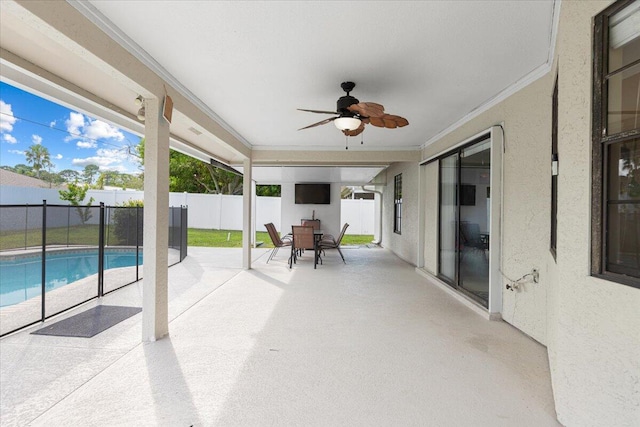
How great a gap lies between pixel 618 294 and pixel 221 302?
12.8 ft

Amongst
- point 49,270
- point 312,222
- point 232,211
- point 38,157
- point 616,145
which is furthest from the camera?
point 232,211

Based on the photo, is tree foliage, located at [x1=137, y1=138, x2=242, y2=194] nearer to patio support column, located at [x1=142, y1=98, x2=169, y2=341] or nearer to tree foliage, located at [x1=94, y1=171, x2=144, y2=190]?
tree foliage, located at [x1=94, y1=171, x2=144, y2=190]

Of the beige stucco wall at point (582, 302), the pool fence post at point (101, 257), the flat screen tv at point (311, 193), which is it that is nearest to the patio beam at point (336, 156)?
the pool fence post at point (101, 257)

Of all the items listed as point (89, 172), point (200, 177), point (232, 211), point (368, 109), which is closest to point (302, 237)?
point (368, 109)

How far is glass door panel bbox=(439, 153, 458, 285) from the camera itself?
4.64m

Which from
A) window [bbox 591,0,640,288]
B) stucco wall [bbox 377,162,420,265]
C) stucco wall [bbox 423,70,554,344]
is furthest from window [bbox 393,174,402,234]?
window [bbox 591,0,640,288]

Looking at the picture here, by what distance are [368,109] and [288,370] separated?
2269 millimetres

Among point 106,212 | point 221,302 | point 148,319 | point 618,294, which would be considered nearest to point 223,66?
point 148,319

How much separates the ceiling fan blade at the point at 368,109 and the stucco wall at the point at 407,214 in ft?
12.1

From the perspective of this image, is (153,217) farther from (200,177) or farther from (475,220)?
(200,177)

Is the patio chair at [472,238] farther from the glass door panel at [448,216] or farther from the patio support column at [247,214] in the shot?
the patio support column at [247,214]

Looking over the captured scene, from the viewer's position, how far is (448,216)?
4.89 meters

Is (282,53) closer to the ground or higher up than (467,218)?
higher up

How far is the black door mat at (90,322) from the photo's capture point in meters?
2.97
